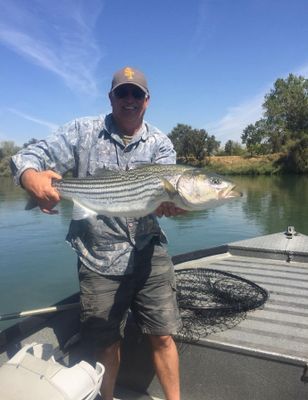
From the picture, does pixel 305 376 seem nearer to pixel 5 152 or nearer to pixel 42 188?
pixel 42 188

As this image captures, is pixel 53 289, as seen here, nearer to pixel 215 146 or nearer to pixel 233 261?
pixel 233 261

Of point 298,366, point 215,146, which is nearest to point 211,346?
point 298,366

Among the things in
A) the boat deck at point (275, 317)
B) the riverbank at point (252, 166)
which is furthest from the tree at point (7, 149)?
the boat deck at point (275, 317)

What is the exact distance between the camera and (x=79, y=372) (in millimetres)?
3236

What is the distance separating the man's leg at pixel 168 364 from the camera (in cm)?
384

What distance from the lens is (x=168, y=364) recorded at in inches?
151

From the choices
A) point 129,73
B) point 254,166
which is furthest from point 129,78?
point 254,166

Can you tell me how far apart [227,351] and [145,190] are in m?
1.75

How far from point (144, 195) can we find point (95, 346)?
147 centimetres

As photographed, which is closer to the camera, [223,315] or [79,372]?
[79,372]

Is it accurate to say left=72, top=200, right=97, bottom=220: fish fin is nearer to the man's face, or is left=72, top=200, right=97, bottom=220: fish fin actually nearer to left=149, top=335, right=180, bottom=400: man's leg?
the man's face

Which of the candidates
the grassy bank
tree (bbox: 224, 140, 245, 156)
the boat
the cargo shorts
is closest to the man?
the cargo shorts

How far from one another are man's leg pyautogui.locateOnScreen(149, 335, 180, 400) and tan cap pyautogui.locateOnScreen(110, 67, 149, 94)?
2.22 meters

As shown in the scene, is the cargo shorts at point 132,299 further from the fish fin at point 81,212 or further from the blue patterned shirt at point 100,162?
the fish fin at point 81,212
